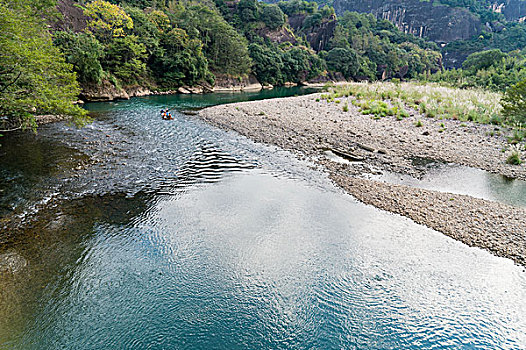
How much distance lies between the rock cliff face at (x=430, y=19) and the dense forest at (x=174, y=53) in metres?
32.2

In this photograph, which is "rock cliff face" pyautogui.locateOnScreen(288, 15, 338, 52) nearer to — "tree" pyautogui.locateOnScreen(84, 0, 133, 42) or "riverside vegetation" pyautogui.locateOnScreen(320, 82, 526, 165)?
"tree" pyautogui.locateOnScreen(84, 0, 133, 42)

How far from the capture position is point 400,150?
15.9 m

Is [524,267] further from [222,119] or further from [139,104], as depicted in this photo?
[139,104]

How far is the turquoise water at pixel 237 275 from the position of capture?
17.9ft

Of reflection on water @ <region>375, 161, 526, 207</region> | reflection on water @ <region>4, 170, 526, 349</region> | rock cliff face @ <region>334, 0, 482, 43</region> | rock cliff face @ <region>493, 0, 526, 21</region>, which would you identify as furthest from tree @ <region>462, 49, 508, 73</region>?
rock cliff face @ <region>493, 0, 526, 21</region>

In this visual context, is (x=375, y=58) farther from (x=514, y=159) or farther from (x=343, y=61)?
(x=514, y=159)

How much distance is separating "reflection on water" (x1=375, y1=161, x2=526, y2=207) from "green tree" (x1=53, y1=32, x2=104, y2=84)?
32.8 meters

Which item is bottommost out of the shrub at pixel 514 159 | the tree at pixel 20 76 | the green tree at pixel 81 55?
the shrub at pixel 514 159

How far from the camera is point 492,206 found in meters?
9.74

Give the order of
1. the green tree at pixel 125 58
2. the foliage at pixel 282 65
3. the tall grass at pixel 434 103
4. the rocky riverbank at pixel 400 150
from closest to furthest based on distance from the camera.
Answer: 1. the rocky riverbank at pixel 400 150
2. the tall grass at pixel 434 103
3. the green tree at pixel 125 58
4. the foliage at pixel 282 65

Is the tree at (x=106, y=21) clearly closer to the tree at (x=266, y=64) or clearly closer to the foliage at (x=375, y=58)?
the tree at (x=266, y=64)

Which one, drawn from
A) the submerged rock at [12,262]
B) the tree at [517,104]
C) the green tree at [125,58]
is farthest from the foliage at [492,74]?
the submerged rock at [12,262]

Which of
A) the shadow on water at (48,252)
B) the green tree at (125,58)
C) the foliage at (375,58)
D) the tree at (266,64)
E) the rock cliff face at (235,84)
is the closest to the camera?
the shadow on water at (48,252)

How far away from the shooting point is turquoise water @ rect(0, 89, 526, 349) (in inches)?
215
